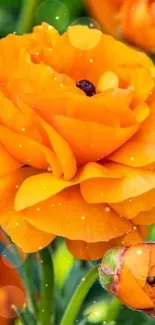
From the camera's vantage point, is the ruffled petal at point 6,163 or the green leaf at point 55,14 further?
the green leaf at point 55,14

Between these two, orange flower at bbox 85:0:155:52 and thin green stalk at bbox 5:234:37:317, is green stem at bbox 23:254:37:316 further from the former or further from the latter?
orange flower at bbox 85:0:155:52

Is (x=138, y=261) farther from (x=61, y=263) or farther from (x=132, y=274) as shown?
(x=61, y=263)

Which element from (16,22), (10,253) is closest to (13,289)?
(10,253)

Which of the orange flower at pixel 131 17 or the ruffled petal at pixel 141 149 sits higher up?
the ruffled petal at pixel 141 149

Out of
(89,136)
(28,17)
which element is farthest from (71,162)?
(28,17)

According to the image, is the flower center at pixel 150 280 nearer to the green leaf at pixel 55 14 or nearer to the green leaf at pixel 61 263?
the green leaf at pixel 61 263

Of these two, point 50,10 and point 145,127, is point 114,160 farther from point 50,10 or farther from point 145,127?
point 50,10

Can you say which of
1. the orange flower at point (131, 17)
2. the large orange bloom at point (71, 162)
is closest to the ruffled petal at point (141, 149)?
the large orange bloom at point (71, 162)
